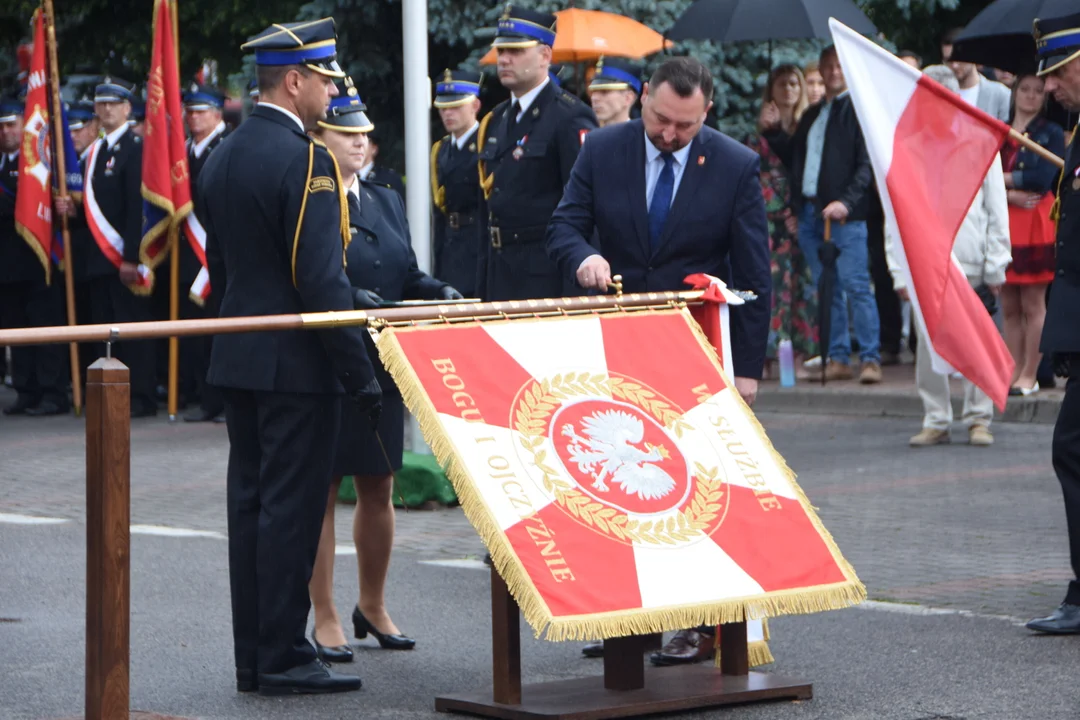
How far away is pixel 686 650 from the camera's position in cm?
671

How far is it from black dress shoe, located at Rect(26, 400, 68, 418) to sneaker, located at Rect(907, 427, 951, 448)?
7054 millimetres

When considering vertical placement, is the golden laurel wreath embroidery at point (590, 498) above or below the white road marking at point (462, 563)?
above

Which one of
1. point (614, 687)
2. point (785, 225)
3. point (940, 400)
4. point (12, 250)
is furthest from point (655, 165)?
point (12, 250)

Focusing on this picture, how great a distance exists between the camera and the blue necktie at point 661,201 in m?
6.96

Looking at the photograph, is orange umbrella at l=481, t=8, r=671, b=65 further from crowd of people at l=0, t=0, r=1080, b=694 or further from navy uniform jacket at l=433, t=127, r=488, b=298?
crowd of people at l=0, t=0, r=1080, b=694

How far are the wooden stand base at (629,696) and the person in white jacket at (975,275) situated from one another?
5838 millimetres

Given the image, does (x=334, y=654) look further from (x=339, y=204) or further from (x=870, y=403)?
(x=870, y=403)

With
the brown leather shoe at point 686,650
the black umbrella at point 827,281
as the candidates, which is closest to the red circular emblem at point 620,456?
the brown leather shoe at point 686,650

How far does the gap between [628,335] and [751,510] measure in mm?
661

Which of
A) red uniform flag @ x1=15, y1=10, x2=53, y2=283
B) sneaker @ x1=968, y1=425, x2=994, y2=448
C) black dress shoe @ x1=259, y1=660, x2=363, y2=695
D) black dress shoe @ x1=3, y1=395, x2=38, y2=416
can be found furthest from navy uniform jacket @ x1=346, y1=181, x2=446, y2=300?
black dress shoe @ x1=3, y1=395, x2=38, y2=416

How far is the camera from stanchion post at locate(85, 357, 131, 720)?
16.0ft

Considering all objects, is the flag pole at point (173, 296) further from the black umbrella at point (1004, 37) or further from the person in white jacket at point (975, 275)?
the black umbrella at point (1004, 37)

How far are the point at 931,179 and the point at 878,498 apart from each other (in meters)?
3.38

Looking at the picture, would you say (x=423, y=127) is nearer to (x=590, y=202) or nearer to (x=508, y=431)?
(x=590, y=202)
